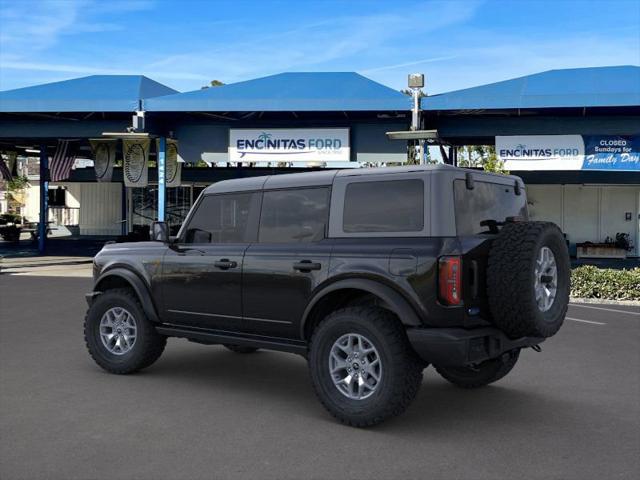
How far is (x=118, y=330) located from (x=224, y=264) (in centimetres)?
174

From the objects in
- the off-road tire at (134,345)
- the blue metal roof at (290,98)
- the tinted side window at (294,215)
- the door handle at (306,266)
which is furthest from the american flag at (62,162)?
the door handle at (306,266)

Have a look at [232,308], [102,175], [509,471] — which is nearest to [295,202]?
[232,308]

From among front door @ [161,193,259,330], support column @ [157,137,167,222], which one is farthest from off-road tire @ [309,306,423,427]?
support column @ [157,137,167,222]

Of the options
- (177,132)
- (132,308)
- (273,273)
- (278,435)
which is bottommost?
(278,435)

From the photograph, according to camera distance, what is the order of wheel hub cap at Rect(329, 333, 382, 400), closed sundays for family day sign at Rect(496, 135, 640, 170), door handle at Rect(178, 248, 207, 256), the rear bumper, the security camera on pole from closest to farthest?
the rear bumper < wheel hub cap at Rect(329, 333, 382, 400) < door handle at Rect(178, 248, 207, 256) < the security camera on pole < closed sundays for family day sign at Rect(496, 135, 640, 170)

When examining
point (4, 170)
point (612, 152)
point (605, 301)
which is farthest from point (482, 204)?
point (4, 170)

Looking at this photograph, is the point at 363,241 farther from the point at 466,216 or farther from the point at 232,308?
the point at 232,308

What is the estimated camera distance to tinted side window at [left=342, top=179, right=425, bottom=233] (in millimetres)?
5172

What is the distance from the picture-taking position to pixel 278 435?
4.96 m

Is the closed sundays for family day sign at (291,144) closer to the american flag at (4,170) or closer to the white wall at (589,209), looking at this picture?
the white wall at (589,209)

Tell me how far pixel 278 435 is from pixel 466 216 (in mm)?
2227

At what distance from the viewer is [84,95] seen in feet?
73.0

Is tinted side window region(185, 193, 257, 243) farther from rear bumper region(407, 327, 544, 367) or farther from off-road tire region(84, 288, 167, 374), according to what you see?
rear bumper region(407, 327, 544, 367)

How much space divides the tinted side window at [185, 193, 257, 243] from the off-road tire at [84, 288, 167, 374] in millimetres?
1007
